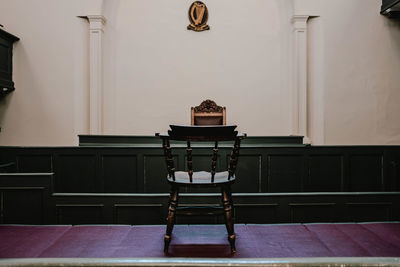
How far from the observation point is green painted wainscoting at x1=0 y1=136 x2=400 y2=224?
93.7 inches

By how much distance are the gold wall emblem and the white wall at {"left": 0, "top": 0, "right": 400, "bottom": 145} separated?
95mm

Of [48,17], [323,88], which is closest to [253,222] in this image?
[323,88]

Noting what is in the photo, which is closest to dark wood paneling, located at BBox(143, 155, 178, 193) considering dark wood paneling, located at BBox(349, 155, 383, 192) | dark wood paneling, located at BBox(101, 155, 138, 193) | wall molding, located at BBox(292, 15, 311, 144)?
dark wood paneling, located at BBox(101, 155, 138, 193)

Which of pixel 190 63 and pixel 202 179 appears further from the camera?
pixel 190 63

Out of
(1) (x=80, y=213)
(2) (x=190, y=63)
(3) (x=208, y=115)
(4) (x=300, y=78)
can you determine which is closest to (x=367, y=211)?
(1) (x=80, y=213)

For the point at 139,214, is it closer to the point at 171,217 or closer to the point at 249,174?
the point at 171,217

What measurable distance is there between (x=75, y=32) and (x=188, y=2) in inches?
73.7

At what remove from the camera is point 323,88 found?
17.2ft

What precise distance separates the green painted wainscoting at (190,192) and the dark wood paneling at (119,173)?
0.01m

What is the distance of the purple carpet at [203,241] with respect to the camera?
187 centimetres

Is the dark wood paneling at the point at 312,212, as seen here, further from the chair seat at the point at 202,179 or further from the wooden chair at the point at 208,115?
the wooden chair at the point at 208,115

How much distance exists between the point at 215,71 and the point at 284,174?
2487 millimetres

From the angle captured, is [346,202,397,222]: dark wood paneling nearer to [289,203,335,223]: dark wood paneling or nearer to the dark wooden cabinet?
[289,203,335,223]: dark wood paneling

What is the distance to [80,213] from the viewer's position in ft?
7.84
